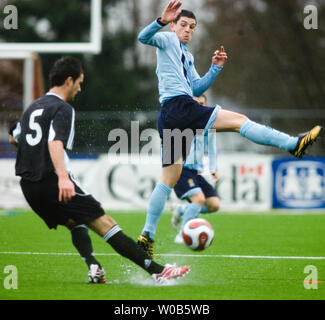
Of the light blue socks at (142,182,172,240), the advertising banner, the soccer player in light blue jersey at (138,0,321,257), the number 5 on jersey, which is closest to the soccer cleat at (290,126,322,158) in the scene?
the soccer player in light blue jersey at (138,0,321,257)

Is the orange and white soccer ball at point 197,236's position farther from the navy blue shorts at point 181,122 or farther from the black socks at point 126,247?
the navy blue shorts at point 181,122

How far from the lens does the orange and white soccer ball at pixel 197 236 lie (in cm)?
620

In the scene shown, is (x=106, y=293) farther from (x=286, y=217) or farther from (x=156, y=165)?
A: (x=156, y=165)

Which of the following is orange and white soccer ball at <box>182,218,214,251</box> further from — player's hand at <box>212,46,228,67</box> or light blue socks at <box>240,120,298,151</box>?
player's hand at <box>212,46,228,67</box>

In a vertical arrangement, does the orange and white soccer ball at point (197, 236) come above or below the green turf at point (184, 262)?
above

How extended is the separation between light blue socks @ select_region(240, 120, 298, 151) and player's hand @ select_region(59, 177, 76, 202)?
5.19ft

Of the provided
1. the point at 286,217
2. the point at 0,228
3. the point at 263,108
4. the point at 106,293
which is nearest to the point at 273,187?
the point at 286,217

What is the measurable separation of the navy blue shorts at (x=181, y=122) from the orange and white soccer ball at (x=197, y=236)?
81 centimetres

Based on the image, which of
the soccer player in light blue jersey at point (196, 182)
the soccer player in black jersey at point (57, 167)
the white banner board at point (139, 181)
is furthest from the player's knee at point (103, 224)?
the white banner board at point (139, 181)

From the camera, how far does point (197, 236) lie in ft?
20.3

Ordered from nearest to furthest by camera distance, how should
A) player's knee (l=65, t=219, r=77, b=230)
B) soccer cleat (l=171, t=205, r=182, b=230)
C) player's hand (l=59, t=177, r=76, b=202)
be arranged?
player's hand (l=59, t=177, r=76, b=202) < player's knee (l=65, t=219, r=77, b=230) < soccer cleat (l=171, t=205, r=182, b=230)

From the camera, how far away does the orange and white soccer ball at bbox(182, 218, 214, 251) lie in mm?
6199

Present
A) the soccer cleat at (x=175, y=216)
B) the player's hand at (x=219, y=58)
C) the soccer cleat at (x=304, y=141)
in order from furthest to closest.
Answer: the soccer cleat at (x=175, y=216), the player's hand at (x=219, y=58), the soccer cleat at (x=304, y=141)

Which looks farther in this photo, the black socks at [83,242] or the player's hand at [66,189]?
the black socks at [83,242]
